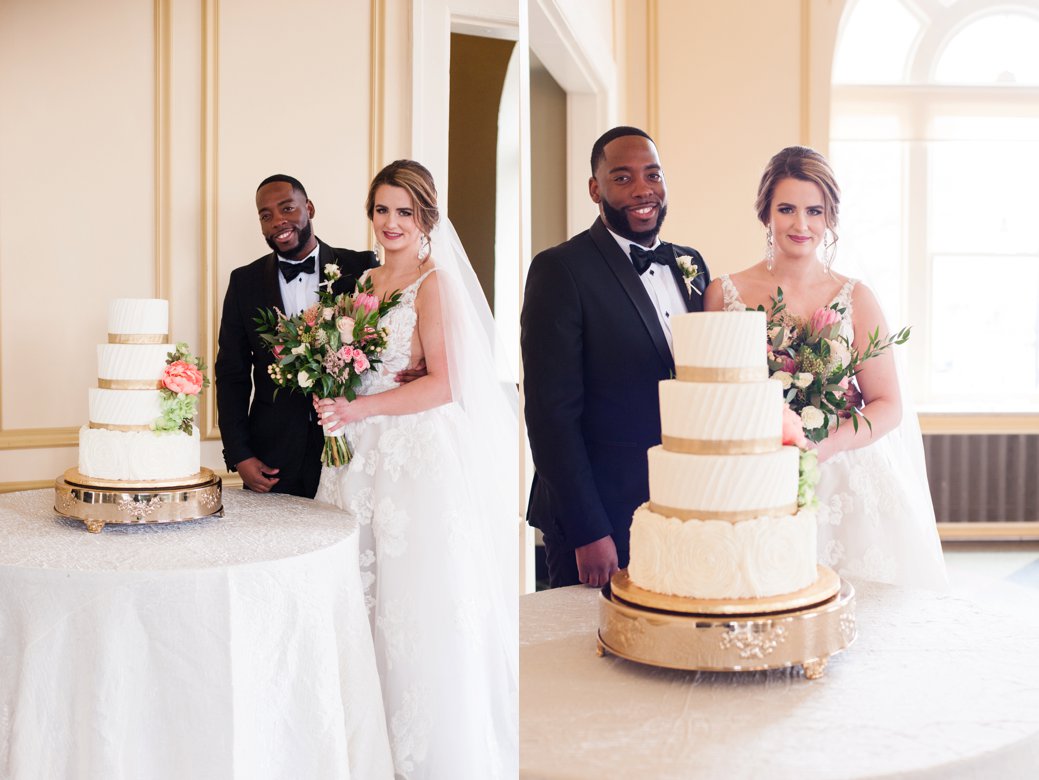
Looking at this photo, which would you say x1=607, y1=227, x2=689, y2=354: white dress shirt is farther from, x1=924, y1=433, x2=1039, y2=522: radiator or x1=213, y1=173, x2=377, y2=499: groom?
x1=924, y1=433, x2=1039, y2=522: radiator

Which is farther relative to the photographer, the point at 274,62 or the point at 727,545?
the point at 274,62

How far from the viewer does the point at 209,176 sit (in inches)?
115

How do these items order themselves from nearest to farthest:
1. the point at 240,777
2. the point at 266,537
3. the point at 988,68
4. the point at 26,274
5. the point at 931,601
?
the point at 931,601, the point at 240,777, the point at 266,537, the point at 26,274, the point at 988,68

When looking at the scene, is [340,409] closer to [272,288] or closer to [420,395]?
[420,395]

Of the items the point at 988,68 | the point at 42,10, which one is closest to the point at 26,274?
the point at 42,10

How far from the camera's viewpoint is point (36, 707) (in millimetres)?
1520

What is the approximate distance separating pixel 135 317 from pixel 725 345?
1475 millimetres

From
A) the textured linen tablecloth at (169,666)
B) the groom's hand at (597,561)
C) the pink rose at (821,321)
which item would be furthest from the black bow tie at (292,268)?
the pink rose at (821,321)

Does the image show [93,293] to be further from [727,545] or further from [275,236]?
[727,545]

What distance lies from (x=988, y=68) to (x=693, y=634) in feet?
16.4

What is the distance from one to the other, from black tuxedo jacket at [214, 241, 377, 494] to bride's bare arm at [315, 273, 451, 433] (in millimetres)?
385

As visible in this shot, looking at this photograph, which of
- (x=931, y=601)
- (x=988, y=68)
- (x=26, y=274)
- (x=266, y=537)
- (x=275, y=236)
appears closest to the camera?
(x=931, y=601)

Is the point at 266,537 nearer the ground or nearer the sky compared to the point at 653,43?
nearer the ground

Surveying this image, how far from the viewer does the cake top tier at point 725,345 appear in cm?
96
